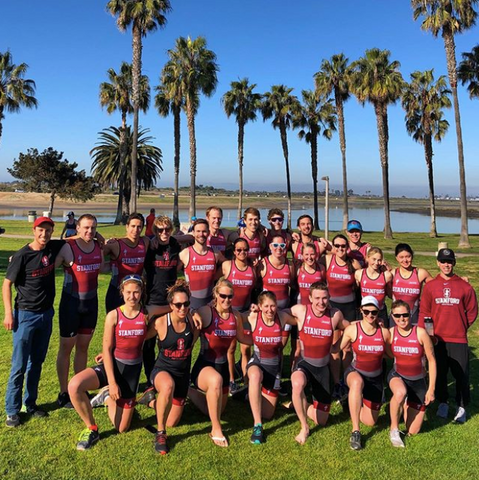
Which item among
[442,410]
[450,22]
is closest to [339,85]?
[450,22]

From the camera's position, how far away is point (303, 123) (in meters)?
40.0

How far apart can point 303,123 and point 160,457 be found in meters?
39.2

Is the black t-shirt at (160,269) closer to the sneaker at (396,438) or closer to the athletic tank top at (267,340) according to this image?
the athletic tank top at (267,340)

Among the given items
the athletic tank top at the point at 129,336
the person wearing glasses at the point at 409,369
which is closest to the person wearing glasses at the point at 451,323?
the person wearing glasses at the point at 409,369

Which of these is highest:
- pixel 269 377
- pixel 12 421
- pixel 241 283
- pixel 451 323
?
pixel 241 283

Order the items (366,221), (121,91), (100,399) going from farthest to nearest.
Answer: (366,221) < (121,91) < (100,399)

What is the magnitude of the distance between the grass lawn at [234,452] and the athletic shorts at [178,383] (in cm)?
33

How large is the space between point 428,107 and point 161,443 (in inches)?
1342

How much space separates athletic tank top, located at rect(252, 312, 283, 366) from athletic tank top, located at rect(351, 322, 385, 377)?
88cm

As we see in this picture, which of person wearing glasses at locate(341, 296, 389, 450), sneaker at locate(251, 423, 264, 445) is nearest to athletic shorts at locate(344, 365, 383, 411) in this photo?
person wearing glasses at locate(341, 296, 389, 450)

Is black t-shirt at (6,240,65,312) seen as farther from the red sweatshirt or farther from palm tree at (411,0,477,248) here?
palm tree at (411,0,477,248)

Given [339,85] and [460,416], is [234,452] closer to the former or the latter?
[460,416]

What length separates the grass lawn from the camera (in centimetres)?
→ 377

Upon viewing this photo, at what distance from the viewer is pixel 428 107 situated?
3173 cm
